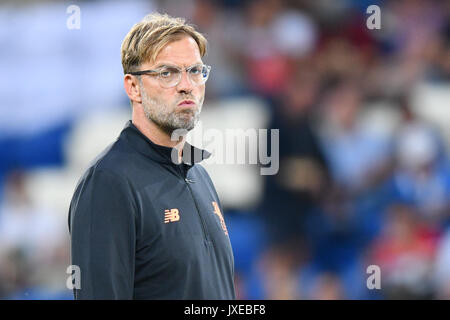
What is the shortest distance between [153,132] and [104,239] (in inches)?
12.5

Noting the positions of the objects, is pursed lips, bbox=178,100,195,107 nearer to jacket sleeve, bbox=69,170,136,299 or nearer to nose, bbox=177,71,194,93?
nose, bbox=177,71,194,93

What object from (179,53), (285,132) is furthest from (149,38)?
(285,132)

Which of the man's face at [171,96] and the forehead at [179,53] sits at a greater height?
the forehead at [179,53]

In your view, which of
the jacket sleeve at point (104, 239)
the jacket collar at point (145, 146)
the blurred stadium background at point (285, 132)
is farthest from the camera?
the blurred stadium background at point (285, 132)

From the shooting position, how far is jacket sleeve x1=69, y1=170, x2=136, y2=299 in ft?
4.63

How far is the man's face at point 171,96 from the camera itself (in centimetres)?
162

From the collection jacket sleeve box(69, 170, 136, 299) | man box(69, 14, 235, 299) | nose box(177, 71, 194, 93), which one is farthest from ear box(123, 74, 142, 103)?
jacket sleeve box(69, 170, 136, 299)

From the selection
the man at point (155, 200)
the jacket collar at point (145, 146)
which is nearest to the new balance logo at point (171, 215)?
the man at point (155, 200)

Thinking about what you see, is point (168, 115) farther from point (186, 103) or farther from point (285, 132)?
point (285, 132)

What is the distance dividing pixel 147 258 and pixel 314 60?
257cm

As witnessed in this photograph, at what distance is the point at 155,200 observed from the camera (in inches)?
59.4

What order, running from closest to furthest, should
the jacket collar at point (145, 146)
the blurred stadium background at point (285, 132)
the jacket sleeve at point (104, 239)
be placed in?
the jacket sleeve at point (104, 239), the jacket collar at point (145, 146), the blurred stadium background at point (285, 132)

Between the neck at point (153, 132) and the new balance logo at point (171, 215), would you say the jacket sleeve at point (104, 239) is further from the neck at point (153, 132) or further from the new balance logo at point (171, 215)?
the neck at point (153, 132)

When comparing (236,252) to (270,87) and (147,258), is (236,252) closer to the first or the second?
Answer: (270,87)
